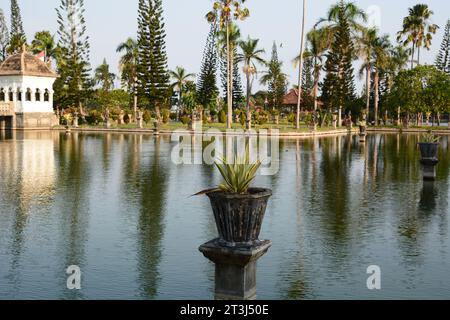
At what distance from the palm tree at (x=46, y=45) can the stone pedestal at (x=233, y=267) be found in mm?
64377

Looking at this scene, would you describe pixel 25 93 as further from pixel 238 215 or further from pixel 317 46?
pixel 238 215

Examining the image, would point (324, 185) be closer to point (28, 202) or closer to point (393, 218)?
point (393, 218)

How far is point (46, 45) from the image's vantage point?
6825cm

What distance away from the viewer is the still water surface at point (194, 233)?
7.61 meters

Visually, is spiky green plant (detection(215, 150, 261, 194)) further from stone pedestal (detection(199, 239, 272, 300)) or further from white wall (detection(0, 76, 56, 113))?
white wall (detection(0, 76, 56, 113))

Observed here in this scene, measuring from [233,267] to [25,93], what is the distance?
52.0 m

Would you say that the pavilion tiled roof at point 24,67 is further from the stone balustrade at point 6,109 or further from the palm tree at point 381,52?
the palm tree at point 381,52

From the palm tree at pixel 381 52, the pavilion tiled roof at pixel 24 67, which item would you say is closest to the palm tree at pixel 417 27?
the palm tree at pixel 381 52

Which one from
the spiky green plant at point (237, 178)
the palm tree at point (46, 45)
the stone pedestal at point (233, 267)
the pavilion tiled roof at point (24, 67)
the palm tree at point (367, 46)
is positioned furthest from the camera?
the palm tree at point (46, 45)

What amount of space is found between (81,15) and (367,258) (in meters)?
55.6

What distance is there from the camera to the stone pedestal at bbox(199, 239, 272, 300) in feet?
21.2

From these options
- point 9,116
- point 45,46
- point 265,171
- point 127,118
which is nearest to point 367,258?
point 265,171

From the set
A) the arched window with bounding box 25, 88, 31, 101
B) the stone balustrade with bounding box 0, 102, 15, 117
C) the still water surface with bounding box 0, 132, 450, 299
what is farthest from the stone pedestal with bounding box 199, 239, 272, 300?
the arched window with bounding box 25, 88, 31, 101

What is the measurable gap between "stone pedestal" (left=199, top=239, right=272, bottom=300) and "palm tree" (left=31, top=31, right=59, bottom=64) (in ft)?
211
